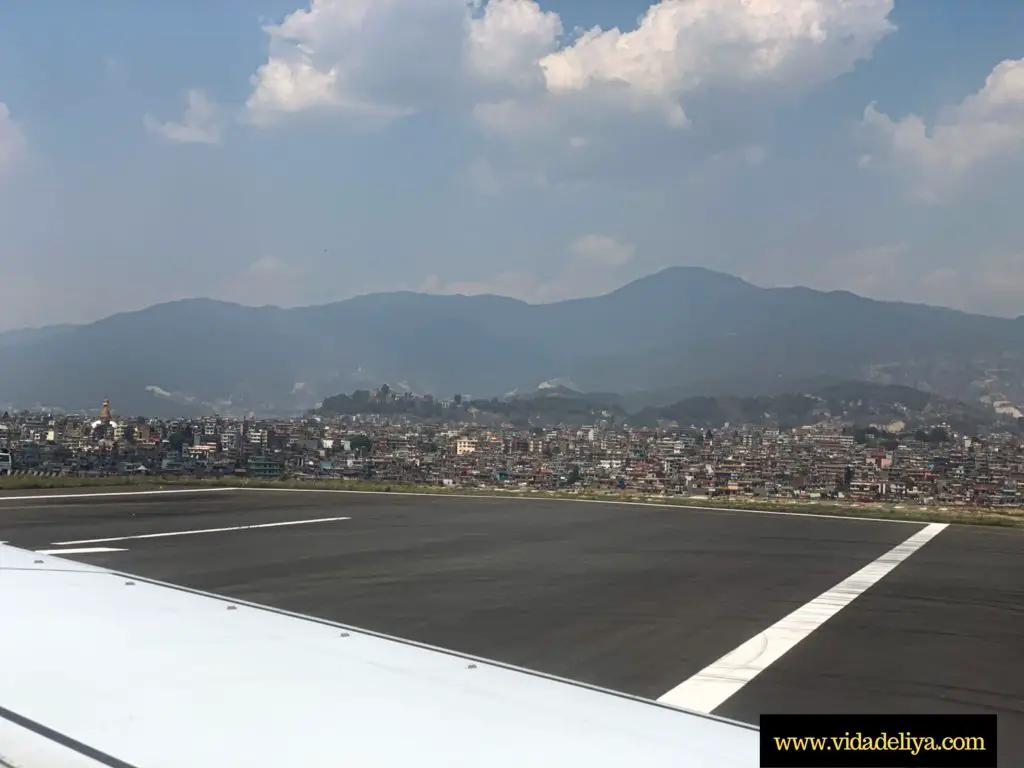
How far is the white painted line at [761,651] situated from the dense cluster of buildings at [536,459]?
48.5 ft

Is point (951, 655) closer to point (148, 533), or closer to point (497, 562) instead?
point (497, 562)

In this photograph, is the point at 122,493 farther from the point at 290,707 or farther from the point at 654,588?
the point at 290,707

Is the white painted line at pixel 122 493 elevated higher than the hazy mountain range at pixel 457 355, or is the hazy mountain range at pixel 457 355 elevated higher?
the hazy mountain range at pixel 457 355

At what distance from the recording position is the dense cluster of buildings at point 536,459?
25.5 meters

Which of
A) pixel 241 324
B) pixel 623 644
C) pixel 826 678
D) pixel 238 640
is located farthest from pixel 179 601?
pixel 241 324

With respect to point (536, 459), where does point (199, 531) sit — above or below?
below

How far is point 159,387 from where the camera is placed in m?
99.8

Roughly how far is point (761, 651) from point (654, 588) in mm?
2412

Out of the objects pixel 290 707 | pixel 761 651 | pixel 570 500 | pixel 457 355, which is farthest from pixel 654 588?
pixel 457 355

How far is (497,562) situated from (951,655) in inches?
195

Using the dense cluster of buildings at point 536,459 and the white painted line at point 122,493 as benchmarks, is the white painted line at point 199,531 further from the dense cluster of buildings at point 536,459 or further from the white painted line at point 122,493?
the dense cluster of buildings at point 536,459

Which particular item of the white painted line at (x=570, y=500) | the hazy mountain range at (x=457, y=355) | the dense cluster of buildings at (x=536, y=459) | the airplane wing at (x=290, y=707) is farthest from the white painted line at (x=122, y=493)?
the hazy mountain range at (x=457, y=355)

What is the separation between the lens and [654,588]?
8320 mm

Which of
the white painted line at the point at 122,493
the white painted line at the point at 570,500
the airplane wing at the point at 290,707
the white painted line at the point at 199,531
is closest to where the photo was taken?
the airplane wing at the point at 290,707
